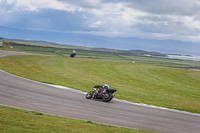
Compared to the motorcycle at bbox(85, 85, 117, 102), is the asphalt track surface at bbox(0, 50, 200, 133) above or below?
below

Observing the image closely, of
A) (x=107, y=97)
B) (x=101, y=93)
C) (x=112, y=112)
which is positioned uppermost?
(x=101, y=93)

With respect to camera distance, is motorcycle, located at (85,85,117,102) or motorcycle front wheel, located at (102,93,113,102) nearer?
motorcycle front wheel, located at (102,93,113,102)

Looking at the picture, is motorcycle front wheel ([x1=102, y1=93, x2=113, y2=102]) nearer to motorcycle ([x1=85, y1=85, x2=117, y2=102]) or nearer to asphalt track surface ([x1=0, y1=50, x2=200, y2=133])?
motorcycle ([x1=85, y1=85, x2=117, y2=102])

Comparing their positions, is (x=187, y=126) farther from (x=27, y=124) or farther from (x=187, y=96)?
(x=187, y=96)

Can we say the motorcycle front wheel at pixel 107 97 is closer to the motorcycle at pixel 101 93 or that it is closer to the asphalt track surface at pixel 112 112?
the motorcycle at pixel 101 93

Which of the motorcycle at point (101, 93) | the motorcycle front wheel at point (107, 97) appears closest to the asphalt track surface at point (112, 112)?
the motorcycle front wheel at point (107, 97)

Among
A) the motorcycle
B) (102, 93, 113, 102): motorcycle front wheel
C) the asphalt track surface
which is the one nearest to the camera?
the asphalt track surface

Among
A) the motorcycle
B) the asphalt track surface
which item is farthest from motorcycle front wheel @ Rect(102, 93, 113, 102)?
the asphalt track surface

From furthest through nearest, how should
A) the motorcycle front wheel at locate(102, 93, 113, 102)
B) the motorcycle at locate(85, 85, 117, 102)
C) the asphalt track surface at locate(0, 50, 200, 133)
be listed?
the motorcycle at locate(85, 85, 117, 102)
the motorcycle front wheel at locate(102, 93, 113, 102)
the asphalt track surface at locate(0, 50, 200, 133)

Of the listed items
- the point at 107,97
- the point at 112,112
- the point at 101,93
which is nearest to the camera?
the point at 112,112

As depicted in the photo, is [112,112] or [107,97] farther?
[107,97]

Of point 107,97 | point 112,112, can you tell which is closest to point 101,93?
point 107,97

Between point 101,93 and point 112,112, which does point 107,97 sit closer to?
point 101,93

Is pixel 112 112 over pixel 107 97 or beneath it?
beneath
